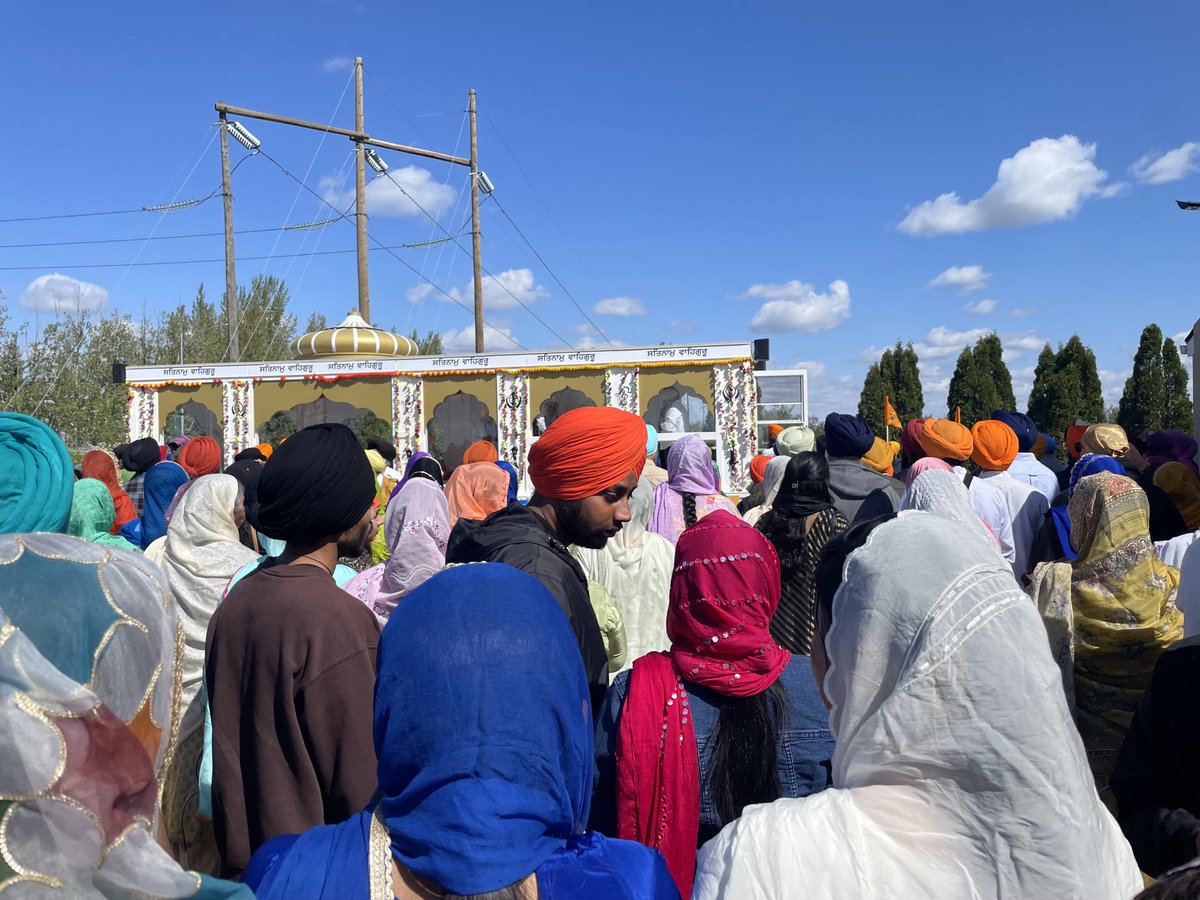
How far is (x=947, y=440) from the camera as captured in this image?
6.07 metres

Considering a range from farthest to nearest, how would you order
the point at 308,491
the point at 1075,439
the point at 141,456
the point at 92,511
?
the point at 141,456 < the point at 1075,439 < the point at 92,511 < the point at 308,491

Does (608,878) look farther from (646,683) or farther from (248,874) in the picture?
(646,683)

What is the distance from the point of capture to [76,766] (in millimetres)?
1098

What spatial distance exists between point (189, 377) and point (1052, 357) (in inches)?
908

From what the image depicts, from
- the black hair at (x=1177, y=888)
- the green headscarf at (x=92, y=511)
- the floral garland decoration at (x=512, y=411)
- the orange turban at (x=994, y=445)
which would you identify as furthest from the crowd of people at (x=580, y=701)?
the floral garland decoration at (x=512, y=411)

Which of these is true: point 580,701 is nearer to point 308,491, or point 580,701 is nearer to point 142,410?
point 308,491

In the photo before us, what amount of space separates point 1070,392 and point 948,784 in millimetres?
25950

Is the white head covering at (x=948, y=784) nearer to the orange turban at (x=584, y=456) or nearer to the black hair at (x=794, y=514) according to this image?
the orange turban at (x=584, y=456)

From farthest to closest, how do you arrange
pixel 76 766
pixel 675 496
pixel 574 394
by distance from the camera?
pixel 574 394, pixel 675 496, pixel 76 766

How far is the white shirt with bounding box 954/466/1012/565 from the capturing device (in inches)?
218

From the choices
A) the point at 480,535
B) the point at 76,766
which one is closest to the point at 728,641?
the point at 480,535

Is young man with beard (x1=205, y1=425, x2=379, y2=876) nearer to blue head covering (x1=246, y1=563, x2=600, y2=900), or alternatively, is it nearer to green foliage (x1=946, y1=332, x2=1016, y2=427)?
blue head covering (x1=246, y1=563, x2=600, y2=900)

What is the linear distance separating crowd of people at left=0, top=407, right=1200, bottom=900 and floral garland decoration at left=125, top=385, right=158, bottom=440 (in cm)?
1341

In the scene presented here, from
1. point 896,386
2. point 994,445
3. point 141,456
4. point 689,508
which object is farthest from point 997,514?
point 896,386
